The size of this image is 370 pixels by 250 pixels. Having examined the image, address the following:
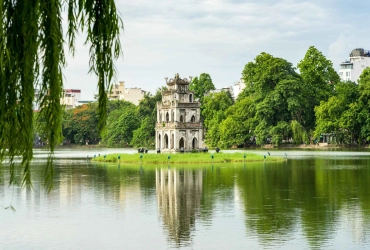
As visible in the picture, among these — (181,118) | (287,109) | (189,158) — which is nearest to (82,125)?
(287,109)

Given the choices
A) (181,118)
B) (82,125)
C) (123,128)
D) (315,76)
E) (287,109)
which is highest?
(315,76)

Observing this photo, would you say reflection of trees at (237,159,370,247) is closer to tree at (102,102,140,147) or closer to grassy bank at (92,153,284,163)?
grassy bank at (92,153,284,163)

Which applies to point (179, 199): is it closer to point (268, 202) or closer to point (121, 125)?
point (268, 202)

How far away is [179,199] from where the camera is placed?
29.5m

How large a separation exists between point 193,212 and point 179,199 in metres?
4.67

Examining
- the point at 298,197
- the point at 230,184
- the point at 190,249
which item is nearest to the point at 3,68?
the point at 190,249

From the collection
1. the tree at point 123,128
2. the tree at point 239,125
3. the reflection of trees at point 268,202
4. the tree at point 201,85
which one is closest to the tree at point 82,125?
the tree at point 123,128

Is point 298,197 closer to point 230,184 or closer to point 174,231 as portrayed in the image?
point 230,184

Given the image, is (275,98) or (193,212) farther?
(275,98)

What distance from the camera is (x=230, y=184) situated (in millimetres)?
35375

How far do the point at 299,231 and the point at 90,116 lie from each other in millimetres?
111088

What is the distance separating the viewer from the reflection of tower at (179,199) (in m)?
21.0

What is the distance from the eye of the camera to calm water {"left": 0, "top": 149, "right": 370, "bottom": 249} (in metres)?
18.9

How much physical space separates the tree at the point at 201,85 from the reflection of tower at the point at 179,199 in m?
68.7
